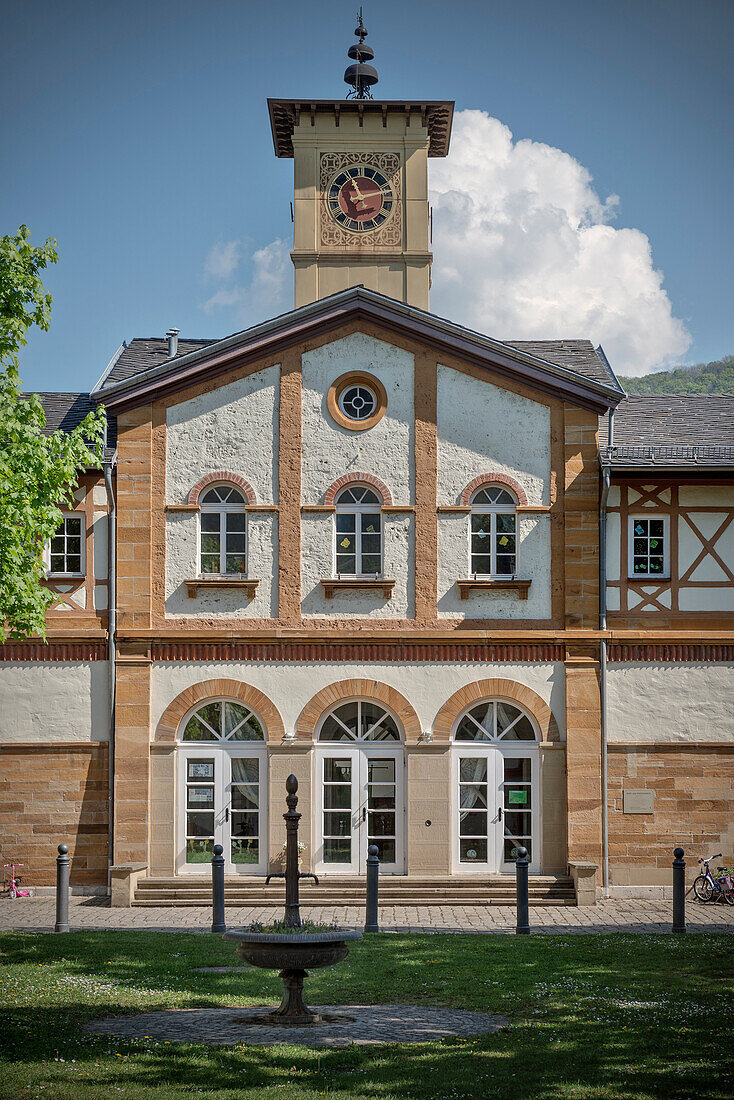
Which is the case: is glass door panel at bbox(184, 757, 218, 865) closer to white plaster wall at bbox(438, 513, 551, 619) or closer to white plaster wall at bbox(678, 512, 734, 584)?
white plaster wall at bbox(438, 513, 551, 619)

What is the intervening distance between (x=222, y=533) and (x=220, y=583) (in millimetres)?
865

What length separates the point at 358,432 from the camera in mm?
20750

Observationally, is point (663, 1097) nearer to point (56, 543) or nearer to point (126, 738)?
point (126, 738)

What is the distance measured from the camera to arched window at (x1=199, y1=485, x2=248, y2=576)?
20609mm

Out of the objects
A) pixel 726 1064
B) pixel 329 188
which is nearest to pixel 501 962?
pixel 726 1064

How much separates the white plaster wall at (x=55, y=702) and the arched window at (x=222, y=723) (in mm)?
1436

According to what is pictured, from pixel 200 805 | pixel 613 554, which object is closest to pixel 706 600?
pixel 613 554

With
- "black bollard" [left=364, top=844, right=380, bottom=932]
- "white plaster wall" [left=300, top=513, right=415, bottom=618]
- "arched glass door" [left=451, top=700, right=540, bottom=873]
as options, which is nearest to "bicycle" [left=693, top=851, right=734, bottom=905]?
"arched glass door" [left=451, top=700, right=540, bottom=873]

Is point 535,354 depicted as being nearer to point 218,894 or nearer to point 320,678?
point 320,678

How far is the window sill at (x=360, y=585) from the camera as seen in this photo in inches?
800

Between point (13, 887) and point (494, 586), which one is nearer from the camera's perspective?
point (13, 887)

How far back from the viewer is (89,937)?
1566 cm

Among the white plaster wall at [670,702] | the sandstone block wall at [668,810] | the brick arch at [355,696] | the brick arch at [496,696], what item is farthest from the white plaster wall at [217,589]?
the sandstone block wall at [668,810]

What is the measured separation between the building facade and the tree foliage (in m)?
3.45
